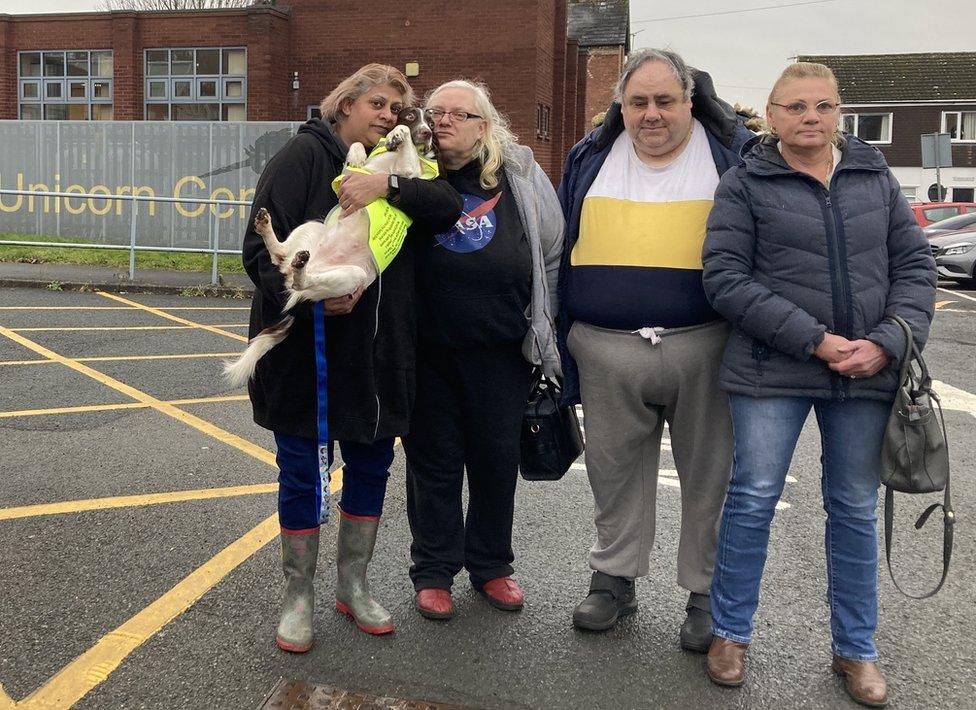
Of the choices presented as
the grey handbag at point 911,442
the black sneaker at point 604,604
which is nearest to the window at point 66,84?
the black sneaker at point 604,604

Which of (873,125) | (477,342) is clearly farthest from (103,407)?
(873,125)

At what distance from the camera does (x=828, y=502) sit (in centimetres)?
317

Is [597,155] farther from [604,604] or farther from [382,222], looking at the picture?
[604,604]

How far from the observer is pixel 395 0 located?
69.5 feet

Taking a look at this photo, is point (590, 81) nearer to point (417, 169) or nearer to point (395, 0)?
point (395, 0)

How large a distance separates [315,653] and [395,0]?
20082mm

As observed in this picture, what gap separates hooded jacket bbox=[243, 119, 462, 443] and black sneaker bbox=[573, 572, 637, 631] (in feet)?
3.12

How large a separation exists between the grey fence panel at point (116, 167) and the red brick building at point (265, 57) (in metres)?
3.94

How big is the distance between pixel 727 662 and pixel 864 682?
43 centimetres

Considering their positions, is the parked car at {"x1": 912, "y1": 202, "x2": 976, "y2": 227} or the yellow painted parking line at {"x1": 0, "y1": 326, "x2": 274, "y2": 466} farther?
the parked car at {"x1": 912, "y1": 202, "x2": 976, "y2": 227}

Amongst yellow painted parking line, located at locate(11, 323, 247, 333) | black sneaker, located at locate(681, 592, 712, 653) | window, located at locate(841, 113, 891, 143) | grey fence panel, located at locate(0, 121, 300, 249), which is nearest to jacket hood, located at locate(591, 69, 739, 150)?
black sneaker, located at locate(681, 592, 712, 653)

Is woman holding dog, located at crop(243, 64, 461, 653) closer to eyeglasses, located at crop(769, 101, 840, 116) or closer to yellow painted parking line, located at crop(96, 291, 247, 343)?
eyeglasses, located at crop(769, 101, 840, 116)

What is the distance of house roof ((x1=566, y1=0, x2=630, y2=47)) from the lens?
30234mm

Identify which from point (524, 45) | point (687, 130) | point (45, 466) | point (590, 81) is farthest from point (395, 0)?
point (687, 130)
